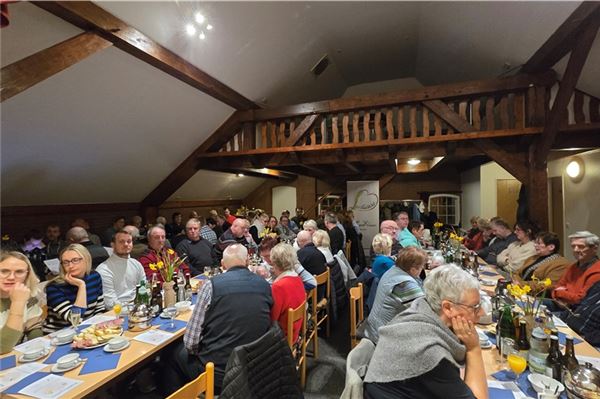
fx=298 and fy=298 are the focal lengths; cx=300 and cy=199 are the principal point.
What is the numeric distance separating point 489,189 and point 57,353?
7.81 m

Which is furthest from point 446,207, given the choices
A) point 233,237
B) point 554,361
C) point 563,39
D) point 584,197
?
point 554,361

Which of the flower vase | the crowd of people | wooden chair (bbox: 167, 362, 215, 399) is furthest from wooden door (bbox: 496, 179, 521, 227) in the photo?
wooden chair (bbox: 167, 362, 215, 399)

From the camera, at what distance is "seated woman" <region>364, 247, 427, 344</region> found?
6.52ft

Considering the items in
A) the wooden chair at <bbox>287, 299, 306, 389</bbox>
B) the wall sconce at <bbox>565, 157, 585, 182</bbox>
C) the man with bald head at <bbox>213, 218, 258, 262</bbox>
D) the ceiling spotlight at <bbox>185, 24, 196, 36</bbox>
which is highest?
the ceiling spotlight at <bbox>185, 24, 196, 36</bbox>

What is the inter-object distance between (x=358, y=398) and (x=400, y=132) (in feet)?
11.9

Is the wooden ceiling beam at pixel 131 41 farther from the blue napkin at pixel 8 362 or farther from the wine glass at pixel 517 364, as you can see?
the wine glass at pixel 517 364

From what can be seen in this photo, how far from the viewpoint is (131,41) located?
287 centimetres

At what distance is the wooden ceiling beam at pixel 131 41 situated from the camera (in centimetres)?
239

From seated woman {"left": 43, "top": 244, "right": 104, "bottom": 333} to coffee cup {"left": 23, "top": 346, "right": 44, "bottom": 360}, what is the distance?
36 cm

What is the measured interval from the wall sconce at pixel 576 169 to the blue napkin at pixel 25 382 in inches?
270

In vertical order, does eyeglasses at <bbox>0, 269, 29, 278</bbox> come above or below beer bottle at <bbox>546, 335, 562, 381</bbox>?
above

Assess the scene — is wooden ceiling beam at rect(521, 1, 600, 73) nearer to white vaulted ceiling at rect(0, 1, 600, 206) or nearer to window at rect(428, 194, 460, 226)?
white vaulted ceiling at rect(0, 1, 600, 206)

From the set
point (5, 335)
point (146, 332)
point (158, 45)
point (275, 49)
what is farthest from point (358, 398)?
point (275, 49)

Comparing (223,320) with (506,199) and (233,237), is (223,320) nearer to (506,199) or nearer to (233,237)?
(233,237)
